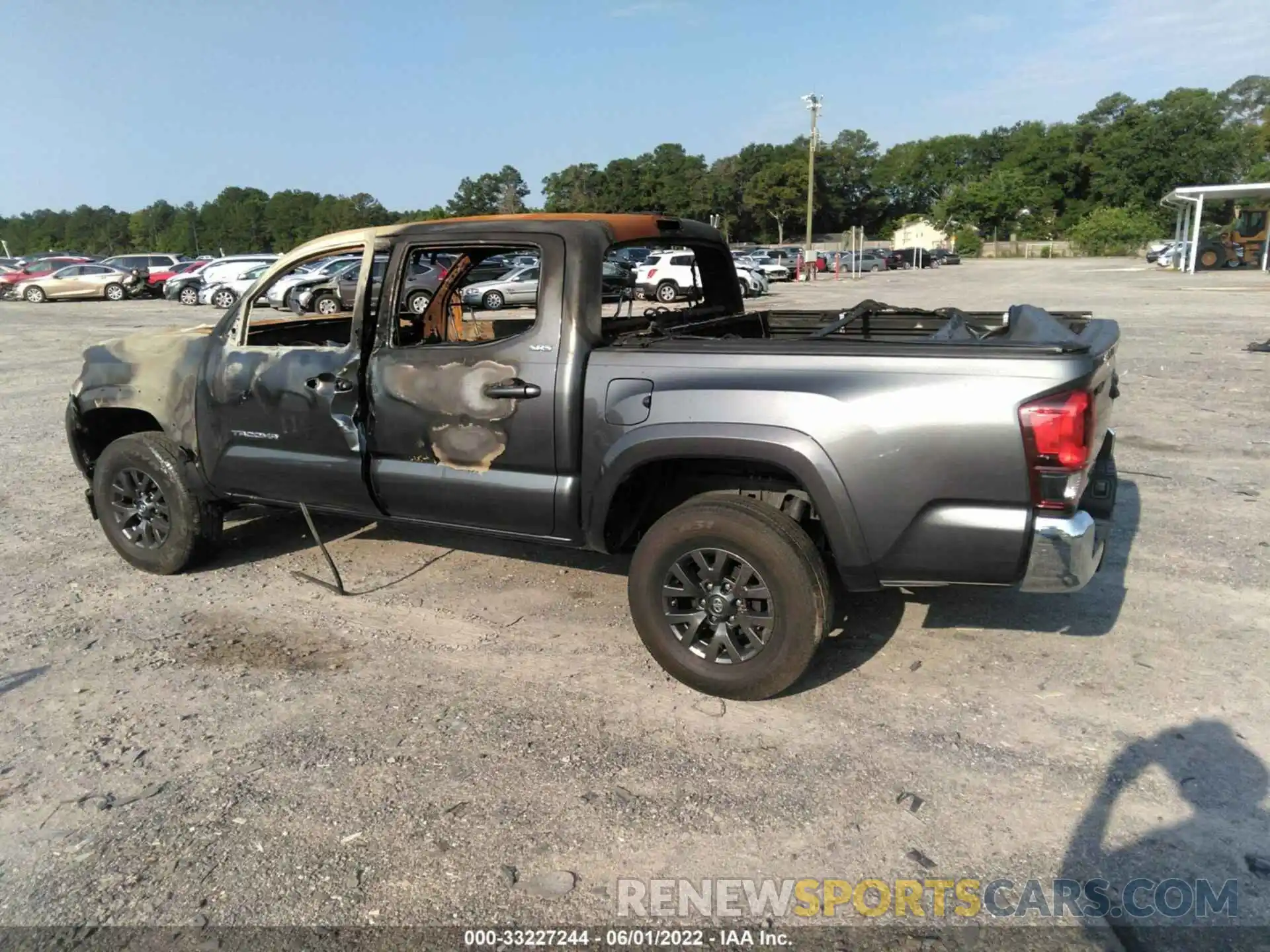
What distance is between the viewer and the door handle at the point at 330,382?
430cm

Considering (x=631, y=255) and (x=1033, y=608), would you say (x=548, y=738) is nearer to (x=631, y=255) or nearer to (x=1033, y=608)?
(x=631, y=255)

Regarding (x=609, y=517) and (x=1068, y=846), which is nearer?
(x=1068, y=846)

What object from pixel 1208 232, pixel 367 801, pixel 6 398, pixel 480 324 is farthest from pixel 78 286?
pixel 1208 232

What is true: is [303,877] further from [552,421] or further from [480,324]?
[480,324]

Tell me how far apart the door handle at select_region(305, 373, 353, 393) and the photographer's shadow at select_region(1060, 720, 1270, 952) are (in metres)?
3.51

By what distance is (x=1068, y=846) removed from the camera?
→ 8.99ft

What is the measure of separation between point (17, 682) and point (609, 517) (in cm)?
270

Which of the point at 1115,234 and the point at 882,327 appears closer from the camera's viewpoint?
the point at 882,327

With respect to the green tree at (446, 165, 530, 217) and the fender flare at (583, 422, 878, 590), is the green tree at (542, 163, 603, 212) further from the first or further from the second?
the fender flare at (583, 422, 878, 590)

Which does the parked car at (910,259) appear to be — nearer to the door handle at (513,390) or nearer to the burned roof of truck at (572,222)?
the burned roof of truck at (572,222)

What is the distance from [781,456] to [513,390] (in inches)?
48.1

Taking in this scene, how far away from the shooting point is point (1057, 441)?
9.73 ft

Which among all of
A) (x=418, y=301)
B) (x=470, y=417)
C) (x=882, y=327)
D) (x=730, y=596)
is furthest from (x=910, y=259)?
(x=730, y=596)

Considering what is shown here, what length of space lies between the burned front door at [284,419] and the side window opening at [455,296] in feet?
0.89
